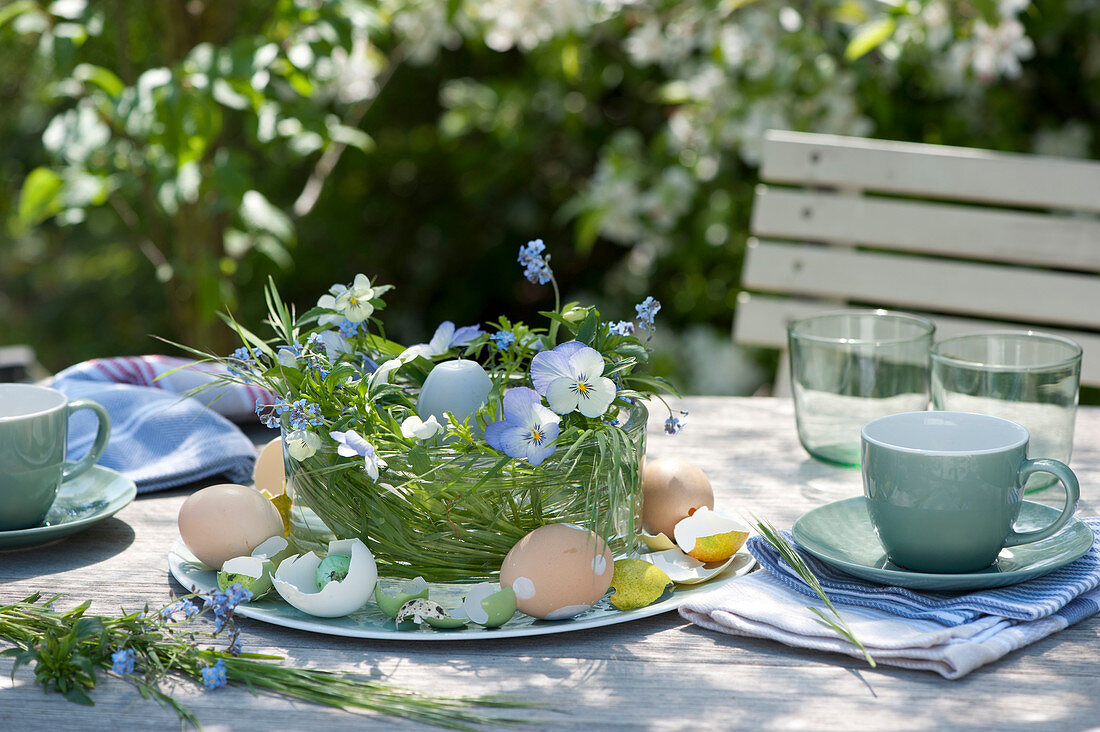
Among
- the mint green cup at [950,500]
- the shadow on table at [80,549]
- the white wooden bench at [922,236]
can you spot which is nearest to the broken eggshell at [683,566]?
the mint green cup at [950,500]

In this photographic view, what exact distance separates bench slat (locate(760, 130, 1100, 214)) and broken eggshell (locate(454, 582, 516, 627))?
143cm

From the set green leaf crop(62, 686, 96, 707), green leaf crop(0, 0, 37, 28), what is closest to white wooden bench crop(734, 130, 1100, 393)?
green leaf crop(0, 0, 37, 28)

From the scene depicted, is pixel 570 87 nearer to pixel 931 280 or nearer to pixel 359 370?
pixel 931 280

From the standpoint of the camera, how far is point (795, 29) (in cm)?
259

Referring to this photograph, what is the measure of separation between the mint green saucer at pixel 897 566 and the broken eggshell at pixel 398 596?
1.04 ft

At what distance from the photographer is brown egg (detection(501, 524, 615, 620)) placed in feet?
2.75

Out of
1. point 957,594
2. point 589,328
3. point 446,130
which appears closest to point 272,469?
point 589,328

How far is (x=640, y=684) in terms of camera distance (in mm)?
783

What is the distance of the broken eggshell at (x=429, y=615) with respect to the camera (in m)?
0.85

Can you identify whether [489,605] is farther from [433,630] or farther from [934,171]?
[934,171]

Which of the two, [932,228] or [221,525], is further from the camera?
[932,228]

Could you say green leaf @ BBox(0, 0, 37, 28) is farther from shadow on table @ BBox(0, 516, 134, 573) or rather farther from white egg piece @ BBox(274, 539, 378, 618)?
white egg piece @ BBox(274, 539, 378, 618)

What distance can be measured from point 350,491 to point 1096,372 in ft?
4.66

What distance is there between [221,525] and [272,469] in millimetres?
164
